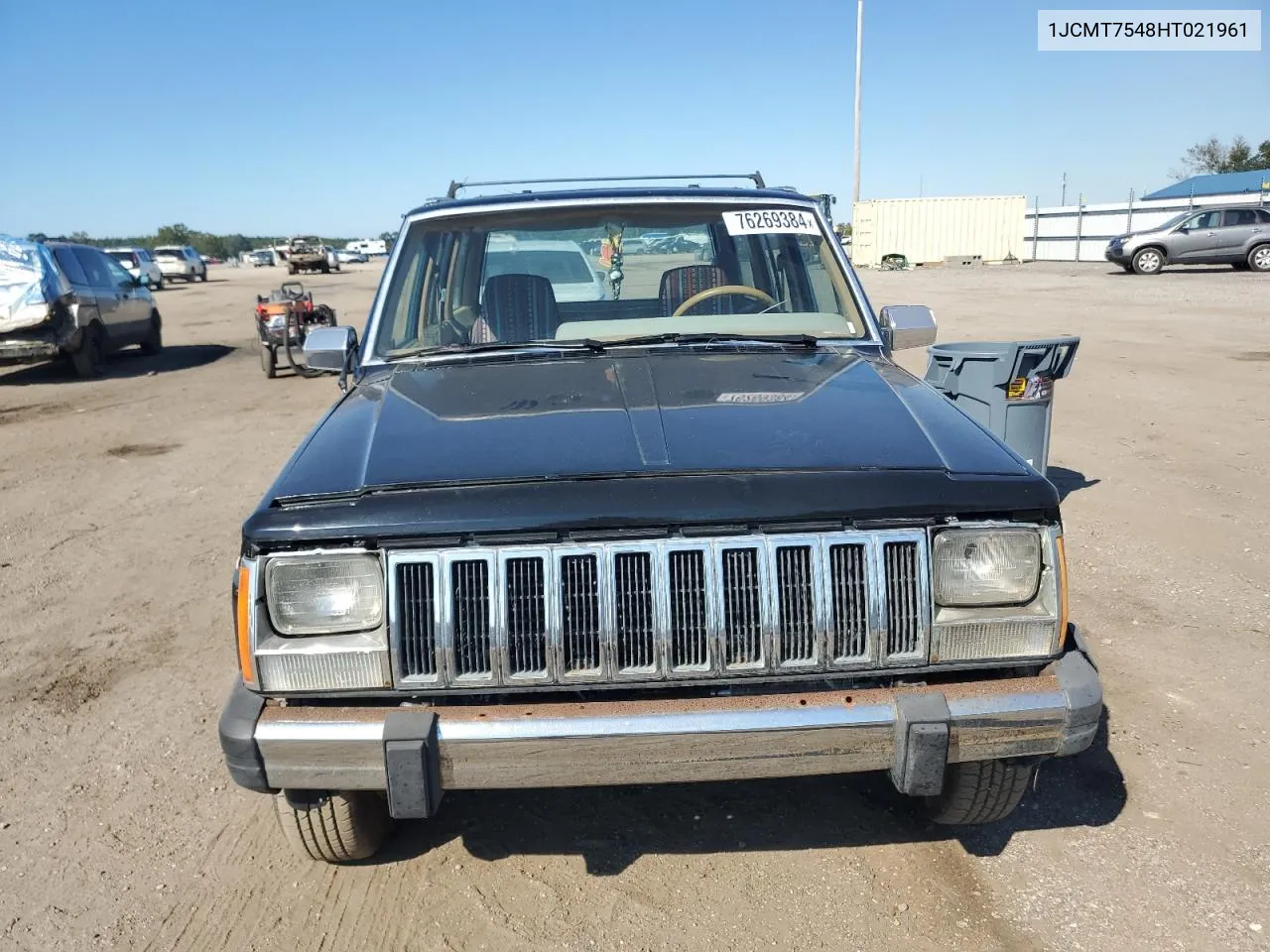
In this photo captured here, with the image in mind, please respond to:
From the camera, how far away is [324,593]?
2375 millimetres

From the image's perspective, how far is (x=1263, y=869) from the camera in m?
2.80

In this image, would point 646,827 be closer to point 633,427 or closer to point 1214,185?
point 633,427

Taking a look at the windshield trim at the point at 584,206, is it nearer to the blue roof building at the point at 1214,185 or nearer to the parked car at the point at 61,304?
the parked car at the point at 61,304

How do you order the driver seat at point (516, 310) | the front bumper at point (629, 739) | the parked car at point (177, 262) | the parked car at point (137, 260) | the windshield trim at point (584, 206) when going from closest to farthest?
the front bumper at point (629, 739), the driver seat at point (516, 310), the windshield trim at point (584, 206), the parked car at point (137, 260), the parked car at point (177, 262)

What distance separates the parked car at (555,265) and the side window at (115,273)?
42.4 feet

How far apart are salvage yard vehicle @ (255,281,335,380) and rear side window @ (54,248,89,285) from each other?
7.86 feet

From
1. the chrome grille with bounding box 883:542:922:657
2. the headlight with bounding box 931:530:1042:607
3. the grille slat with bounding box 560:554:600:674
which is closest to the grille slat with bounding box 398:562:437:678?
the grille slat with bounding box 560:554:600:674

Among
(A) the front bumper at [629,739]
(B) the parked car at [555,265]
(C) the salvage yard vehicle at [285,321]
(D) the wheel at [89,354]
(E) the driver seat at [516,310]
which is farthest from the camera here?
(D) the wheel at [89,354]

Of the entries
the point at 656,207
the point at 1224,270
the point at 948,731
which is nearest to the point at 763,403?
the point at 948,731

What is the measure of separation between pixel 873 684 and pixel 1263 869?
134cm

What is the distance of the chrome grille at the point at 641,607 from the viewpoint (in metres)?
2.33

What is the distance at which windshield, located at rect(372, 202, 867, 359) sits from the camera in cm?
377

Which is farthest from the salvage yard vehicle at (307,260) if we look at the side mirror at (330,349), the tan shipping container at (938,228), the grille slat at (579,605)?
the grille slat at (579,605)

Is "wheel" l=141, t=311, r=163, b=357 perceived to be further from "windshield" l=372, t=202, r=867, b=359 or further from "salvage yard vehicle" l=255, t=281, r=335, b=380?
"windshield" l=372, t=202, r=867, b=359
